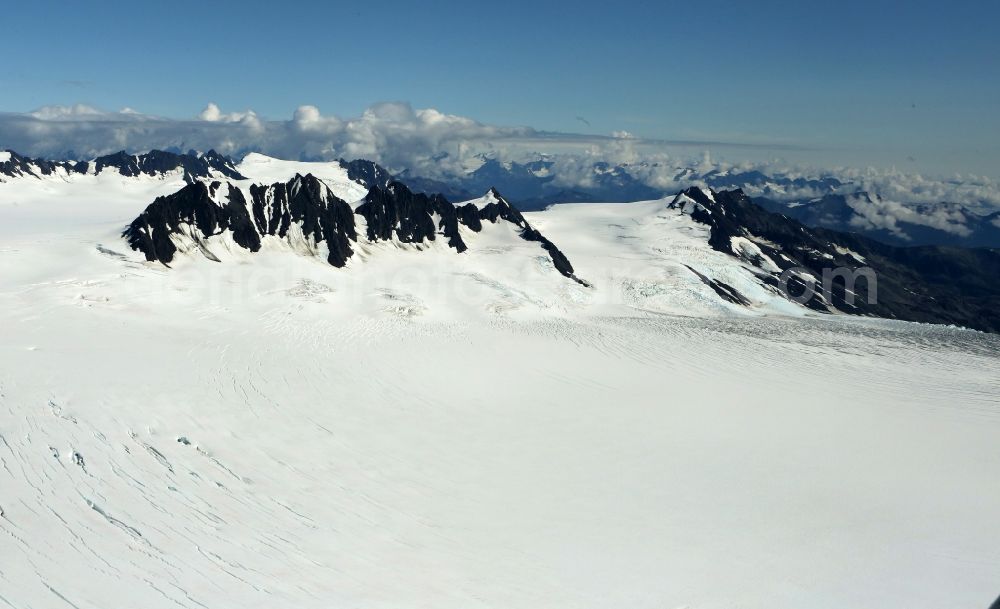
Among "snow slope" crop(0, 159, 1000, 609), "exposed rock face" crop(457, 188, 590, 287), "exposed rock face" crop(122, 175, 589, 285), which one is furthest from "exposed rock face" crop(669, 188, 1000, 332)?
"snow slope" crop(0, 159, 1000, 609)

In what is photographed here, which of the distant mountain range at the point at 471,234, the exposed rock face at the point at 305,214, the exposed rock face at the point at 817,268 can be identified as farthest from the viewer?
the exposed rock face at the point at 817,268

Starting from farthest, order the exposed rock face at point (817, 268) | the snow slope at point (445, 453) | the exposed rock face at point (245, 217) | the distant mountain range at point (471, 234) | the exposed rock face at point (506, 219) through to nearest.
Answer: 1. the exposed rock face at point (817, 268)
2. the exposed rock face at point (506, 219)
3. the distant mountain range at point (471, 234)
4. the exposed rock face at point (245, 217)
5. the snow slope at point (445, 453)

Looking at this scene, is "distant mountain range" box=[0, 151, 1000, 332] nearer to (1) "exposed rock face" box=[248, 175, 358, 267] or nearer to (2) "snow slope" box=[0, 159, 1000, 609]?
(1) "exposed rock face" box=[248, 175, 358, 267]

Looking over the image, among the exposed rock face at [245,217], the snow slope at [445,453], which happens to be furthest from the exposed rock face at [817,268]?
the exposed rock face at [245,217]

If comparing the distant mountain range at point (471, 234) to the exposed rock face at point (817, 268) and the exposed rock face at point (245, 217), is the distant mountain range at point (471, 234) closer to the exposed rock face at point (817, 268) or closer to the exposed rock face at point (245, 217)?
the exposed rock face at point (245, 217)

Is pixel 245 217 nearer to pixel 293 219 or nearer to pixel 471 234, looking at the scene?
pixel 293 219

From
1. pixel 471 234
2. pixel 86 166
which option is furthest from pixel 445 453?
pixel 86 166
